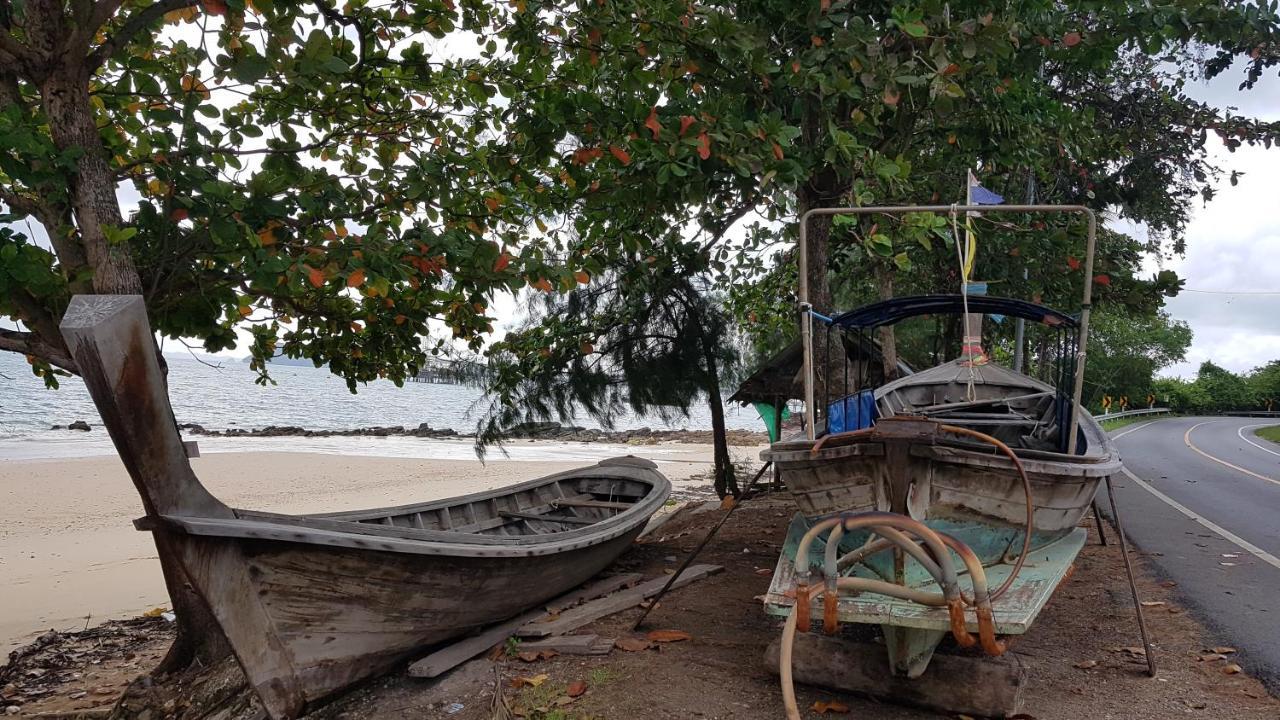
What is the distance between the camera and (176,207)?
5102mm

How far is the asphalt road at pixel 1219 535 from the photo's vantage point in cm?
565

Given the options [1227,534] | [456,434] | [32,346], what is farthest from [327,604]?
[456,434]

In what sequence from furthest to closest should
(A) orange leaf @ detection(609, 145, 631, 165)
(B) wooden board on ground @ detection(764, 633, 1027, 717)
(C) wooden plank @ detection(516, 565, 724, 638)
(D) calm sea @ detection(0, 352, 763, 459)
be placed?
(D) calm sea @ detection(0, 352, 763, 459) → (C) wooden plank @ detection(516, 565, 724, 638) → (A) orange leaf @ detection(609, 145, 631, 165) → (B) wooden board on ground @ detection(764, 633, 1027, 717)

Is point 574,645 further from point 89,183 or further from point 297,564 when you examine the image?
point 89,183

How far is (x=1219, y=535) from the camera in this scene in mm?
9016

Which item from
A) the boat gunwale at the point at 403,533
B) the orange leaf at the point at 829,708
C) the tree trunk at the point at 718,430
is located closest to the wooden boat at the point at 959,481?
the orange leaf at the point at 829,708

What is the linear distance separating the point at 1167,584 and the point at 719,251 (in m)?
6.01

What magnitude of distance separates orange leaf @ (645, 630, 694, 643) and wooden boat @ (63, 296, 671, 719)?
979mm

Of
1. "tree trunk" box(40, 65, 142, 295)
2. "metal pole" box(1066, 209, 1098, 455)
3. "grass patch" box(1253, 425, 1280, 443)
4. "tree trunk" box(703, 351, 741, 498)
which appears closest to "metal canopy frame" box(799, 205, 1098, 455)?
"metal pole" box(1066, 209, 1098, 455)

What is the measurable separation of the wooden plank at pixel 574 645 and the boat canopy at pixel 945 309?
302 cm

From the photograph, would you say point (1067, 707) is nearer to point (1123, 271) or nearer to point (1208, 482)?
point (1123, 271)

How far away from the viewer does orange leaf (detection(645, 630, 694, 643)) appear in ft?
18.7

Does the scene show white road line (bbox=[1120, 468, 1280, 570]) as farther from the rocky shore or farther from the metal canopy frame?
the rocky shore

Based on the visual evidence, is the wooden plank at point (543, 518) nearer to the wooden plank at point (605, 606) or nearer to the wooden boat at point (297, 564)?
the wooden plank at point (605, 606)
